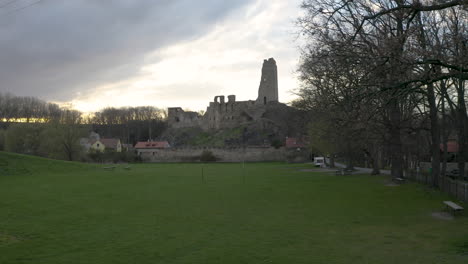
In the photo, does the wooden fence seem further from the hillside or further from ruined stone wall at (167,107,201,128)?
ruined stone wall at (167,107,201,128)

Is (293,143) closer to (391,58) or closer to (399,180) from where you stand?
(399,180)

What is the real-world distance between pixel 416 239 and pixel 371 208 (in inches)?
244

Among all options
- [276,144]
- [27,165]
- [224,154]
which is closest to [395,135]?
[27,165]

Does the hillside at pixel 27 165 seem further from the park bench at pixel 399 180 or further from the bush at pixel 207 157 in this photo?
the bush at pixel 207 157

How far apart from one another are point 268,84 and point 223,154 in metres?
23.5

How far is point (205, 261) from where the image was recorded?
9602mm

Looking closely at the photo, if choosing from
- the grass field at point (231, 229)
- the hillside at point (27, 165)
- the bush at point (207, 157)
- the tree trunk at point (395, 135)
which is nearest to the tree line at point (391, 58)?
the tree trunk at point (395, 135)

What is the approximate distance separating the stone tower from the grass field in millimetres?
81820

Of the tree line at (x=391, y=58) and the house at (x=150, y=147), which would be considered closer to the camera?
the tree line at (x=391, y=58)

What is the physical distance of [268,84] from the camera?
344 feet

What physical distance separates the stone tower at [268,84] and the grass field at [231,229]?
268 ft

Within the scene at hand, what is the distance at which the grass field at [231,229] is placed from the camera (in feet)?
33.3

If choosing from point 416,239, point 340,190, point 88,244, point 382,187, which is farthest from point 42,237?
point 382,187

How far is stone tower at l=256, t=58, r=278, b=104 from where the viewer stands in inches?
4072
